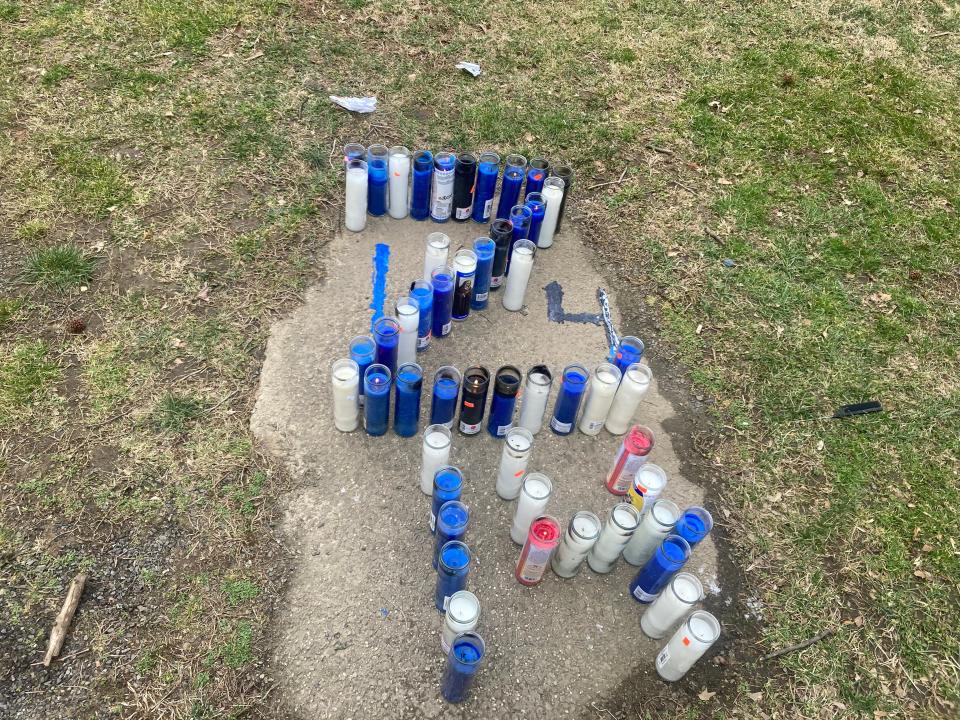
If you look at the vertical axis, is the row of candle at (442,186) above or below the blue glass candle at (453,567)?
above

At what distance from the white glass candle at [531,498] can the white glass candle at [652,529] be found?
496 millimetres

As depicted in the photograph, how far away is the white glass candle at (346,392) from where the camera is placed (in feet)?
12.0

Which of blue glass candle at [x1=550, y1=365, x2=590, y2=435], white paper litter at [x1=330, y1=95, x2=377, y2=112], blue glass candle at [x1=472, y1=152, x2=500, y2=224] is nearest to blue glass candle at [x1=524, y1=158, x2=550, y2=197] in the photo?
blue glass candle at [x1=472, y1=152, x2=500, y2=224]

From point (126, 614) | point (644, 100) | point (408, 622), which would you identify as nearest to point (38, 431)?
point (126, 614)

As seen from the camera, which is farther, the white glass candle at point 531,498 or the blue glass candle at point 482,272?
the blue glass candle at point 482,272

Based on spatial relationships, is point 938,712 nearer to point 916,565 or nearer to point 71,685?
point 916,565

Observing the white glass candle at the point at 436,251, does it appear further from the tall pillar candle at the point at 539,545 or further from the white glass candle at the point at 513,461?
the tall pillar candle at the point at 539,545

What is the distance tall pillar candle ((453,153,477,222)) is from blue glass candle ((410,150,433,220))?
20 centimetres

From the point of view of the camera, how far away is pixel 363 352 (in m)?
3.77

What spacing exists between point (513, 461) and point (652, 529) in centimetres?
76

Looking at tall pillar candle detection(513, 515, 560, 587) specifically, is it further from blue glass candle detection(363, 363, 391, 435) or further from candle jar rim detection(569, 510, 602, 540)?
blue glass candle detection(363, 363, 391, 435)

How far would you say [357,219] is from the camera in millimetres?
4918

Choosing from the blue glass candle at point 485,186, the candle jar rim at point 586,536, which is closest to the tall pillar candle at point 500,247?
the blue glass candle at point 485,186

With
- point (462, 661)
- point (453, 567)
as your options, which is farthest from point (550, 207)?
point (462, 661)
